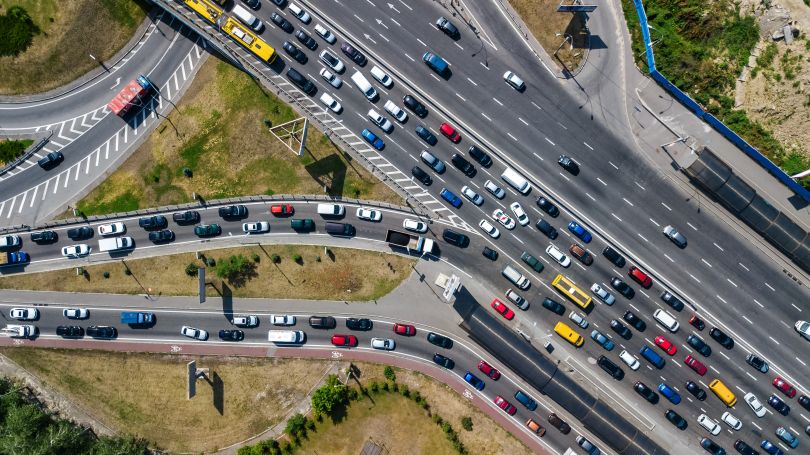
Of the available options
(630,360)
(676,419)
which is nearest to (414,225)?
(630,360)

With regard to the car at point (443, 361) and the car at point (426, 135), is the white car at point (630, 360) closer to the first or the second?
the car at point (443, 361)

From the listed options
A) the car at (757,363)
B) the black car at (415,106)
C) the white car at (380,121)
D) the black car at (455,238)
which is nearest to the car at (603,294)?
the black car at (455,238)

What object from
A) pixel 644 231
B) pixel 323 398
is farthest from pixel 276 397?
pixel 644 231

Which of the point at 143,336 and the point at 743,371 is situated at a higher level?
the point at 743,371

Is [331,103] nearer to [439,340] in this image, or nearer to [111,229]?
[111,229]

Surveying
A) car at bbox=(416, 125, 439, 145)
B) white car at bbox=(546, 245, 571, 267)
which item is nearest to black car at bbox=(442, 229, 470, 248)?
white car at bbox=(546, 245, 571, 267)

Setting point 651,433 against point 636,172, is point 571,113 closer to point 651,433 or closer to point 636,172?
point 636,172
